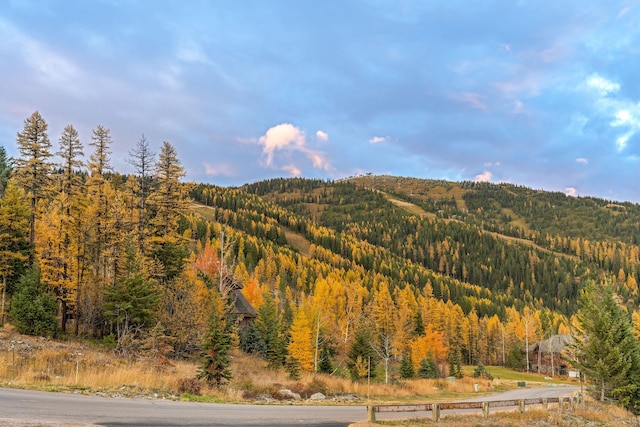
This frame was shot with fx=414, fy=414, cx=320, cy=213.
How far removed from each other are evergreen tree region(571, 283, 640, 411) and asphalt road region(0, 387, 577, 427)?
26.3 m

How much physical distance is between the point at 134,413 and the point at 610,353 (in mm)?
35735

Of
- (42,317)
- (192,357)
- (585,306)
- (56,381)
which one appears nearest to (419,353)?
(585,306)

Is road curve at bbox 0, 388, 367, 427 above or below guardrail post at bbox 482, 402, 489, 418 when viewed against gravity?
above

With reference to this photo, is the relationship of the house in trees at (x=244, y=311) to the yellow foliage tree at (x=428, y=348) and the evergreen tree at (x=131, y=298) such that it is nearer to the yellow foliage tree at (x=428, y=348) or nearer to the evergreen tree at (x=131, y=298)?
the yellow foliage tree at (x=428, y=348)

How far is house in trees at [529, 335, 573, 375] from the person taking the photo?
9956 cm

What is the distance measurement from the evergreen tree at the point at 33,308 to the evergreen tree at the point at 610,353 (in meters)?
43.6

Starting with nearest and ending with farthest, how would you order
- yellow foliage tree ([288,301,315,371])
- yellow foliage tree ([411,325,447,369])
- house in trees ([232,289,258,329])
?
1. yellow foliage tree ([288,301,315,371])
2. house in trees ([232,289,258,329])
3. yellow foliage tree ([411,325,447,369])

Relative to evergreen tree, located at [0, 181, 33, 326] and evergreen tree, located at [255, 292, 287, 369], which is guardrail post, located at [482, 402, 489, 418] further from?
evergreen tree, located at [0, 181, 33, 326]

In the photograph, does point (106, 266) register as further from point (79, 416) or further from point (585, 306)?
point (585, 306)

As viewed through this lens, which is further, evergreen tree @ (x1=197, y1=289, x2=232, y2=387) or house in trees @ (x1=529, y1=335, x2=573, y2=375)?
house in trees @ (x1=529, y1=335, x2=573, y2=375)

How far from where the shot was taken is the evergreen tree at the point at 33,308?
31.5 metres

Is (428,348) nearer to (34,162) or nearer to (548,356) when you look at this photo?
(548,356)

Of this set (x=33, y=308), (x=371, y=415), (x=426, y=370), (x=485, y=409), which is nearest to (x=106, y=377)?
(x=371, y=415)

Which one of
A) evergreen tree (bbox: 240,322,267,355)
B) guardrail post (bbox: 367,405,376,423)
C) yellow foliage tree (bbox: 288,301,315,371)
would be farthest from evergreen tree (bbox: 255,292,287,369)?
guardrail post (bbox: 367,405,376,423)
